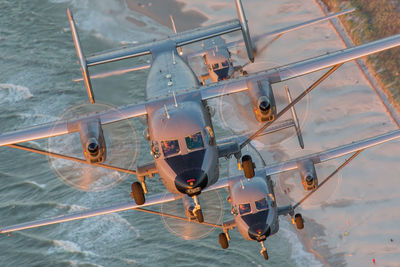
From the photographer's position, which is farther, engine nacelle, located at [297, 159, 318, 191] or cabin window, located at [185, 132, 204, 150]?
engine nacelle, located at [297, 159, 318, 191]

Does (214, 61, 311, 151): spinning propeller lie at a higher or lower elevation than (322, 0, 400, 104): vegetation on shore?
lower

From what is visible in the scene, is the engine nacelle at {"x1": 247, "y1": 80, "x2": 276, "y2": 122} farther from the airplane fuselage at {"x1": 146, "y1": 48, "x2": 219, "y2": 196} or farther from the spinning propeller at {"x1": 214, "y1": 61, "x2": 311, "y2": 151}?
the spinning propeller at {"x1": 214, "y1": 61, "x2": 311, "y2": 151}

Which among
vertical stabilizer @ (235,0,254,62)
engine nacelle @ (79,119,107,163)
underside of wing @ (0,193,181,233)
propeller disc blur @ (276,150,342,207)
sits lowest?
propeller disc blur @ (276,150,342,207)

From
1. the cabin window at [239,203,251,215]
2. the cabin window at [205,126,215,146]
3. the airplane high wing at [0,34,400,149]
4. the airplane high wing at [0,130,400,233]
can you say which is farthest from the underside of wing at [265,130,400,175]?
the cabin window at [205,126,215,146]

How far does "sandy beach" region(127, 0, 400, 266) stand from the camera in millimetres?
59719

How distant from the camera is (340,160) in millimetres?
66812

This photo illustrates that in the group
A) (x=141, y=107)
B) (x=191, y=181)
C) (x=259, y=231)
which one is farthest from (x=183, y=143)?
(x=259, y=231)

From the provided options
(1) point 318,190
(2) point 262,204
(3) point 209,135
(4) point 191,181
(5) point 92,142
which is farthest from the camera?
(1) point 318,190

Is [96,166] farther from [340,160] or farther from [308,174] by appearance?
[308,174]

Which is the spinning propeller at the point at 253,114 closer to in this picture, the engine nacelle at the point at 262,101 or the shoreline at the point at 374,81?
the shoreline at the point at 374,81

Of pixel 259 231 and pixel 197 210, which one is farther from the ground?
pixel 197 210

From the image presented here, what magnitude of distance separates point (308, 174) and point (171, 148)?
44.8 ft

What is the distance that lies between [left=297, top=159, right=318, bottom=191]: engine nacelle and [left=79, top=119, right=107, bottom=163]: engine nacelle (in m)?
15.4

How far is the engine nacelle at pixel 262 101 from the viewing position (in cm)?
4109
